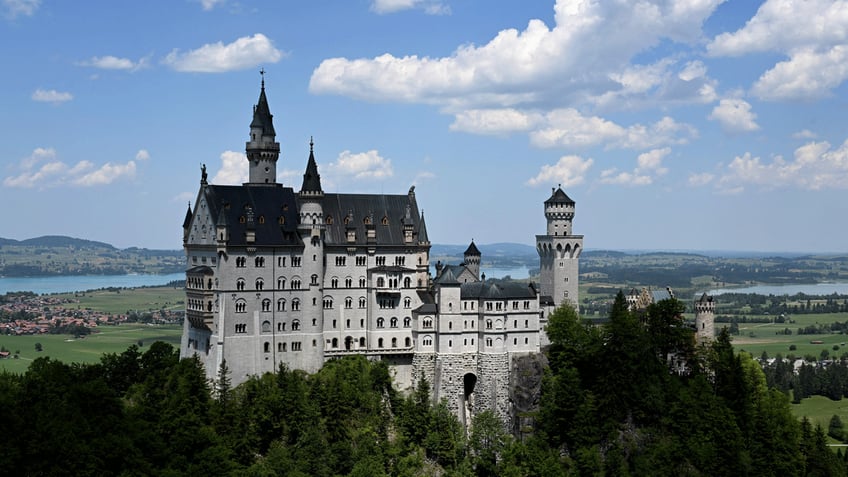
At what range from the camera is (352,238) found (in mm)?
100688

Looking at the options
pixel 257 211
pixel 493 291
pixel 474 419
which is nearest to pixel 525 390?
pixel 474 419

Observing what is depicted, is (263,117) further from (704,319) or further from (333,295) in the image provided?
(704,319)

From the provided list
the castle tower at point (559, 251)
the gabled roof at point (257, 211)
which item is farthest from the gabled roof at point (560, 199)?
the gabled roof at point (257, 211)

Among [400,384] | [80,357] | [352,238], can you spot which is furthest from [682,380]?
[80,357]

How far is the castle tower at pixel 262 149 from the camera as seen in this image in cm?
10238

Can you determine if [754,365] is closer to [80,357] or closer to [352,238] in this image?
[352,238]

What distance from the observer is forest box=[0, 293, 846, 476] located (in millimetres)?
83000

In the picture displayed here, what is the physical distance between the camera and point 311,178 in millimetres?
98875

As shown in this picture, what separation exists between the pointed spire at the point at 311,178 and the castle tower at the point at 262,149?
4994mm

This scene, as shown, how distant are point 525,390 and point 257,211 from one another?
105 ft

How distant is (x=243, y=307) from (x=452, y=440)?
23.9 metres

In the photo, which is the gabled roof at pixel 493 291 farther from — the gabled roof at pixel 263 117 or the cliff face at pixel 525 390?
the gabled roof at pixel 263 117

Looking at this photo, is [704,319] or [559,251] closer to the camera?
[704,319]

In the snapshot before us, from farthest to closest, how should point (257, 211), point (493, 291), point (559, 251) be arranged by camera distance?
1. point (559, 251)
2. point (493, 291)
3. point (257, 211)
